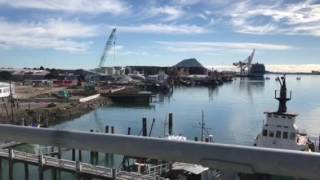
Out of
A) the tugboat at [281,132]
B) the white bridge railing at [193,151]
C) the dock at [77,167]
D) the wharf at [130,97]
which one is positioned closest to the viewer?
the white bridge railing at [193,151]

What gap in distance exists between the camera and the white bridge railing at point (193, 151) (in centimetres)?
177

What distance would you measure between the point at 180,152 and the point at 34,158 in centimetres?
2466

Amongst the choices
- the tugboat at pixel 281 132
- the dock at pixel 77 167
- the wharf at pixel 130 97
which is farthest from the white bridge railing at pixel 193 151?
the wharf at pixel 130 97

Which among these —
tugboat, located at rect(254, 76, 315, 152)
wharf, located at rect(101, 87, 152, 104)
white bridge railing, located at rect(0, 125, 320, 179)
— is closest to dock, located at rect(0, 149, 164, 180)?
tugboat, located at rect(254, 76, 315, 152)

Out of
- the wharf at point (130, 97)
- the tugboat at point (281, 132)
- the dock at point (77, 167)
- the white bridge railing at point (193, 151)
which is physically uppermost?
the white bridge railing at point (193, 151)

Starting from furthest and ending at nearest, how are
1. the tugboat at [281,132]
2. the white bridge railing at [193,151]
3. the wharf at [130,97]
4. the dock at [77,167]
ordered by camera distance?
the wharf at [130,97], the tugboat at [281,132], the dock at [77,167], the white bridge railing at [193,151]

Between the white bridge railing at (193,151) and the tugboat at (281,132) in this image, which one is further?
the tugboat at (281,132)

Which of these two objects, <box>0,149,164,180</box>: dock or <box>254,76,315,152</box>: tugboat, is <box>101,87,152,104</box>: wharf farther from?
<box>0,149,164,180</box>: dock

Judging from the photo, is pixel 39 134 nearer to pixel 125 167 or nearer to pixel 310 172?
pixel 310 172

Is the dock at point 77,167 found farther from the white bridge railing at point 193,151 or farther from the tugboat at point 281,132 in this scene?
the white bridge railing at point 193,151

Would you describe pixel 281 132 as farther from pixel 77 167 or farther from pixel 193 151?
pixel 193 151

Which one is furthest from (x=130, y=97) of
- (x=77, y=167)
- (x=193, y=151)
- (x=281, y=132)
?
(x=193, y=151)

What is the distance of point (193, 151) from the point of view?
1952 mm

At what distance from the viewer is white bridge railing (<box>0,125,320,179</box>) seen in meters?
1.77
